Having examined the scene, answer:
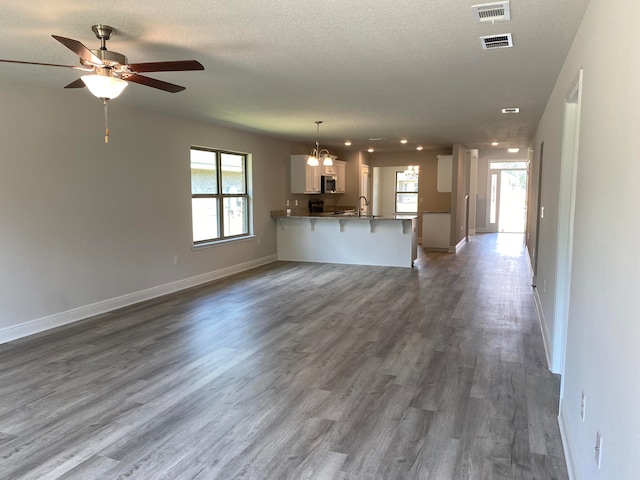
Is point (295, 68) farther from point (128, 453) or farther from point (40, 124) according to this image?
point (128, 453)

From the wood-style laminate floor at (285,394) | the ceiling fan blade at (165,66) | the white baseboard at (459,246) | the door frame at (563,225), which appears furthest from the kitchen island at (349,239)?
the ceiling fan blade at (165,66)

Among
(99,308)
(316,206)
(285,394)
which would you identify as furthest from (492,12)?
(316,206)

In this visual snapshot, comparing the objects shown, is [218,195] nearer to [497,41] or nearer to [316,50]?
[316,50]

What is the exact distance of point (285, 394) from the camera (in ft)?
10.2

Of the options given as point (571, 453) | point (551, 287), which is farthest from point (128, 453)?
point (551, 287)

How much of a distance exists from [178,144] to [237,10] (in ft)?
13.1

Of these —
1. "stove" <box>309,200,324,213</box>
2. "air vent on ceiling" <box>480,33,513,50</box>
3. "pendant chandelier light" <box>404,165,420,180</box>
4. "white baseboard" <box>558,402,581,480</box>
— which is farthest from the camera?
"pendant chandelier light" <box>404,165,420,180</box>

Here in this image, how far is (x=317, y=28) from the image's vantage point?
2.87 m

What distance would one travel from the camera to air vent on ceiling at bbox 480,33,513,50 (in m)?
3.01

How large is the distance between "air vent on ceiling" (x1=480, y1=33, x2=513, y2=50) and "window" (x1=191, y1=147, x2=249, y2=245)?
477cm

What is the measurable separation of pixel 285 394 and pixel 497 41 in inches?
114

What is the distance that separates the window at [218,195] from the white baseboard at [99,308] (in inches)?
23.8

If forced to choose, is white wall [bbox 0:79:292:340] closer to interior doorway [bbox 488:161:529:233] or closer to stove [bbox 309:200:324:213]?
stove [bbox 309:200:324:213]

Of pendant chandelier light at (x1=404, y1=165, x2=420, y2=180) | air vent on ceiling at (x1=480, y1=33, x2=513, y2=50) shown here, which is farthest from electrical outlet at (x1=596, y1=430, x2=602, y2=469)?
pendant chandelier light at (x1=404, y1=165, x2=420, y2=180)
